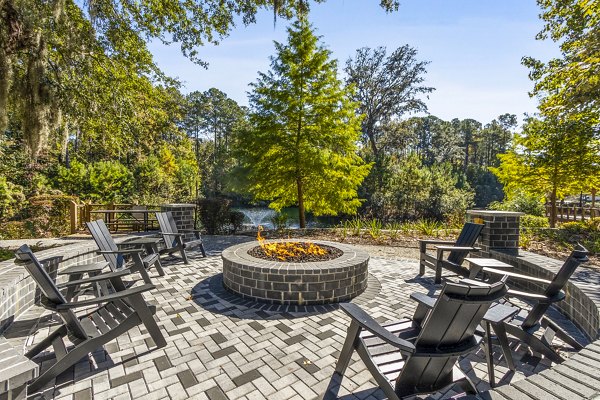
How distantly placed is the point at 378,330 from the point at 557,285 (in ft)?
6.00

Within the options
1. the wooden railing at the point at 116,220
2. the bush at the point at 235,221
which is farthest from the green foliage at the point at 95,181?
the bush at the point at 235,221

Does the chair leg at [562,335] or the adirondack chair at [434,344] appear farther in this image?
the chair leg at [562,335]

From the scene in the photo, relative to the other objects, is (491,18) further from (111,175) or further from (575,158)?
(111,175)

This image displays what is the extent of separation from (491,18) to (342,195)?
6084 millimetres

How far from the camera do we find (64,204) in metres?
10.3

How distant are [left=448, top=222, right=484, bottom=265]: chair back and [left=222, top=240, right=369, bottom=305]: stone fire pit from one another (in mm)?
1501

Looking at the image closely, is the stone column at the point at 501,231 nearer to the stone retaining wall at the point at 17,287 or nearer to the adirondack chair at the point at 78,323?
the adirondack chair at the point at 78,323

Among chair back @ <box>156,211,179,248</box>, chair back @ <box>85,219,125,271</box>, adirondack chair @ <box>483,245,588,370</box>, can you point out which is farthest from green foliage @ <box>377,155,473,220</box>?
chair back @ <box>85,219,125,271</box>

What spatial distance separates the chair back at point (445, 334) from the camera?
1.55m

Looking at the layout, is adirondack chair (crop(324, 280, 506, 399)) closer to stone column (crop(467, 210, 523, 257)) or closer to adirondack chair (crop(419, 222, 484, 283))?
adirondack chair (crop(419, 222, 484, 283))

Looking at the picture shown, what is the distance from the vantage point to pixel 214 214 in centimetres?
952

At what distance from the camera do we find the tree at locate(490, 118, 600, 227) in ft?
26.2

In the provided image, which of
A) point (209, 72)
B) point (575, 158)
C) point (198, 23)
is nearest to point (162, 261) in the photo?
point (209, 72)

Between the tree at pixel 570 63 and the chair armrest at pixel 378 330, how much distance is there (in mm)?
8565
